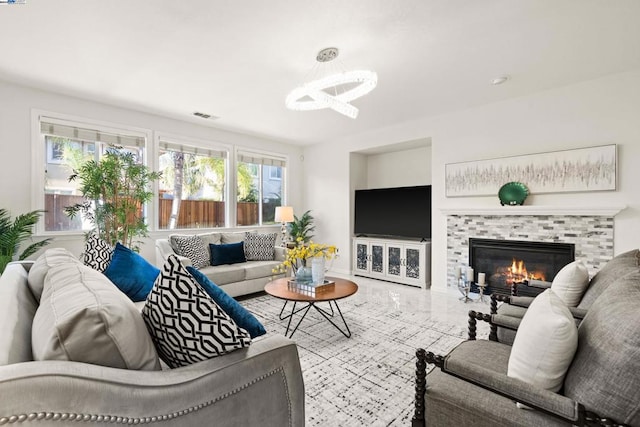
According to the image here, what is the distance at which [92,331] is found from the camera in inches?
32.3

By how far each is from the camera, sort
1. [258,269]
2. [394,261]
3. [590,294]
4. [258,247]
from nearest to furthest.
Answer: [590,294]
[258,269]
[258,247]
[394,261]

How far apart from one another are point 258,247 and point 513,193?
3504 mm

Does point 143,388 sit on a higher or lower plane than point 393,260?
higher

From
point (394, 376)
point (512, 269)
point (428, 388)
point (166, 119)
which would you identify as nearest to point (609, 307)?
point (428, 388)

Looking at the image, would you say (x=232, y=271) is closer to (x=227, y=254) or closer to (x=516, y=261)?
(x=227, y=254)

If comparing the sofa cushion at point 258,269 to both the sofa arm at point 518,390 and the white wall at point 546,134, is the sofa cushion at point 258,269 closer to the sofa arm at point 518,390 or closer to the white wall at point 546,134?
the white wall at point 546,134

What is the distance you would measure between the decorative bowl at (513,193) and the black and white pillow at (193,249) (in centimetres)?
395

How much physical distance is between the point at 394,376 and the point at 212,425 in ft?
5.11

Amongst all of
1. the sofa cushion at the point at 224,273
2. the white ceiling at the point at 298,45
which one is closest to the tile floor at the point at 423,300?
the sofa cushion at the point at 224,273

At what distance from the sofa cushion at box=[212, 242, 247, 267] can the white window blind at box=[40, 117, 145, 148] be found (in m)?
1.93

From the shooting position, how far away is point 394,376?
213 cm

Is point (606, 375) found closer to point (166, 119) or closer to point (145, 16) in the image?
point (145, 16)

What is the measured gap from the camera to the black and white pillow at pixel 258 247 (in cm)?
444

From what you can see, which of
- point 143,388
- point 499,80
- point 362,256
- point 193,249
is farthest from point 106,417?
point 362,256
